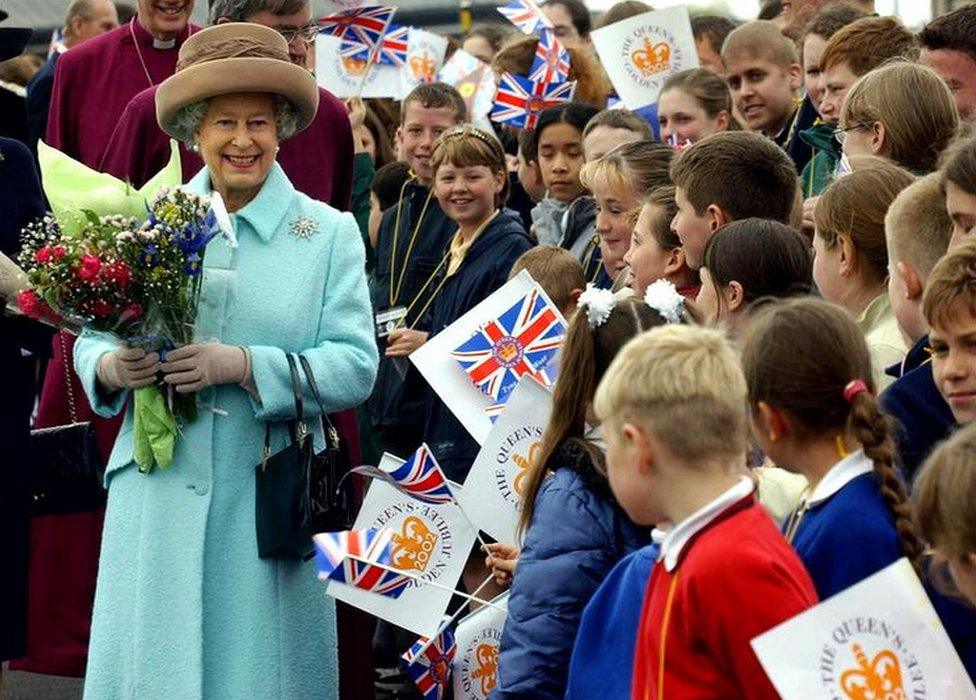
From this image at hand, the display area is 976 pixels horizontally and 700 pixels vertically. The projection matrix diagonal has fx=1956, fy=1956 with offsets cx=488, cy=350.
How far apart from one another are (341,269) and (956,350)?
6.82ft

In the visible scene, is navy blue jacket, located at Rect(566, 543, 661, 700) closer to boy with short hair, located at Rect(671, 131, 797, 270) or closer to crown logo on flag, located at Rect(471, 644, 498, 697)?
crown logo on flag, located at Rect(471, 644, 498, 697)

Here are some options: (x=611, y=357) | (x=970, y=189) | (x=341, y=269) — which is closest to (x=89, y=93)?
(x=341, y=269)

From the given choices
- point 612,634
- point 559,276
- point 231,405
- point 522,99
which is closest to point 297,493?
point 231,405

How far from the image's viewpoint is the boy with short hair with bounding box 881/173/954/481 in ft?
13.7

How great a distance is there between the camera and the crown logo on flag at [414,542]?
5352 millimetres

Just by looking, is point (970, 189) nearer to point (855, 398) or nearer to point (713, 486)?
point (855, 398)

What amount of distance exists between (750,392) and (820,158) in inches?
120

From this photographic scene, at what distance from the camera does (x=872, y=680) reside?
314 centimetres

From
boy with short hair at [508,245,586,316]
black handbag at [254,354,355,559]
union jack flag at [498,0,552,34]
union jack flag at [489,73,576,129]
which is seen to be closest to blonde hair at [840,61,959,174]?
boy with short hair at [508,245,586,316]

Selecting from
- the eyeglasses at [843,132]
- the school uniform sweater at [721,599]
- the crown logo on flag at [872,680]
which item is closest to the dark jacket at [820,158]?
the eyeglasses at [843,132]

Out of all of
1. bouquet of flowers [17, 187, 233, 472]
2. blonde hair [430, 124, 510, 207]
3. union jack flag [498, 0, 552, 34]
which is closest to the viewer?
bouquet of flowers [17, 187, 233, 472]

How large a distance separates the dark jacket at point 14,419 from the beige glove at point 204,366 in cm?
155

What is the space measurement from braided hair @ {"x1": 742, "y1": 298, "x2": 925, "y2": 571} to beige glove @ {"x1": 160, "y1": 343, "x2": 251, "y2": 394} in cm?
178

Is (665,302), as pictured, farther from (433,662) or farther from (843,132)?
(843,132)
